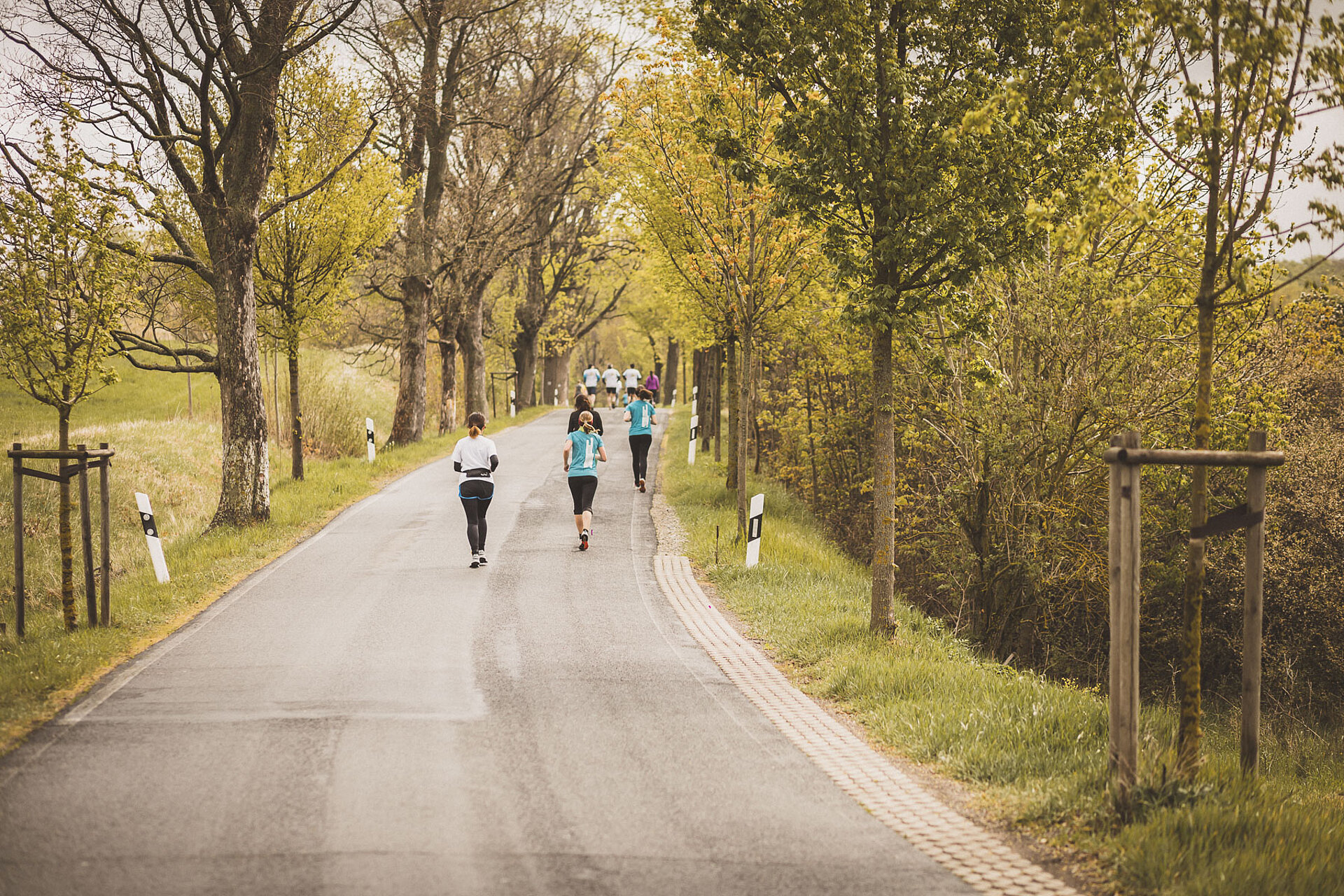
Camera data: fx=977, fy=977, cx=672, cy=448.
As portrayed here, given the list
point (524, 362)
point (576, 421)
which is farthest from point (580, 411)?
point (524, 362)

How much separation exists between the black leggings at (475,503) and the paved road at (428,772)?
1.89 meters

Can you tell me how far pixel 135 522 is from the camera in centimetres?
1705

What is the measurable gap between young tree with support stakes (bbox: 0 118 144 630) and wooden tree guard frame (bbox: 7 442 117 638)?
6.4 inches

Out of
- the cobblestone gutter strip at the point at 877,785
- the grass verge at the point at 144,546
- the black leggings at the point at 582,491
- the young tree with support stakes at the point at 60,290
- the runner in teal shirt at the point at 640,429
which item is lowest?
the cobblestone gutter strip at the point at 877,785

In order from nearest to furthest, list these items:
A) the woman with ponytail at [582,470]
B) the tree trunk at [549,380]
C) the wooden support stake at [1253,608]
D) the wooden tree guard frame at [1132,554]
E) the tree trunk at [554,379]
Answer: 1. the wooden tree guard frame at [1132,554]
2. the wooden support stake at [1253,608]
3. the woman with ponytail at [582,470]
4. the tree trunk at [549,380]
5. the tree trunk at [554,379]

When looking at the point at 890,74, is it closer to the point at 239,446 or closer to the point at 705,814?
the point at 705,814

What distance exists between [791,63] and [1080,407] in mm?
5601

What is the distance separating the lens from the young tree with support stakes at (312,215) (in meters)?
17.7

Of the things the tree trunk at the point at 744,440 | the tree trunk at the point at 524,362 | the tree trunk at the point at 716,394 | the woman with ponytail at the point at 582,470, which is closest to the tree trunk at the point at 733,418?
the tree trunk at the point at 716,394

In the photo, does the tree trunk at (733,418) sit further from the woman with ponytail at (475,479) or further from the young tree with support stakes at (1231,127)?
the young tree with support stakes at (1231,127)

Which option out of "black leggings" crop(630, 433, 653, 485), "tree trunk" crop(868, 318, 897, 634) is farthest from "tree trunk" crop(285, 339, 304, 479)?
"tree trunk" crop(868, 318, 897, 634)

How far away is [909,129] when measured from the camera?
8164 mm

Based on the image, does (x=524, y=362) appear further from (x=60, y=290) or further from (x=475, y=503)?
(x=60, y=290)

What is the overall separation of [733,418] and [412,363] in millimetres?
10250
